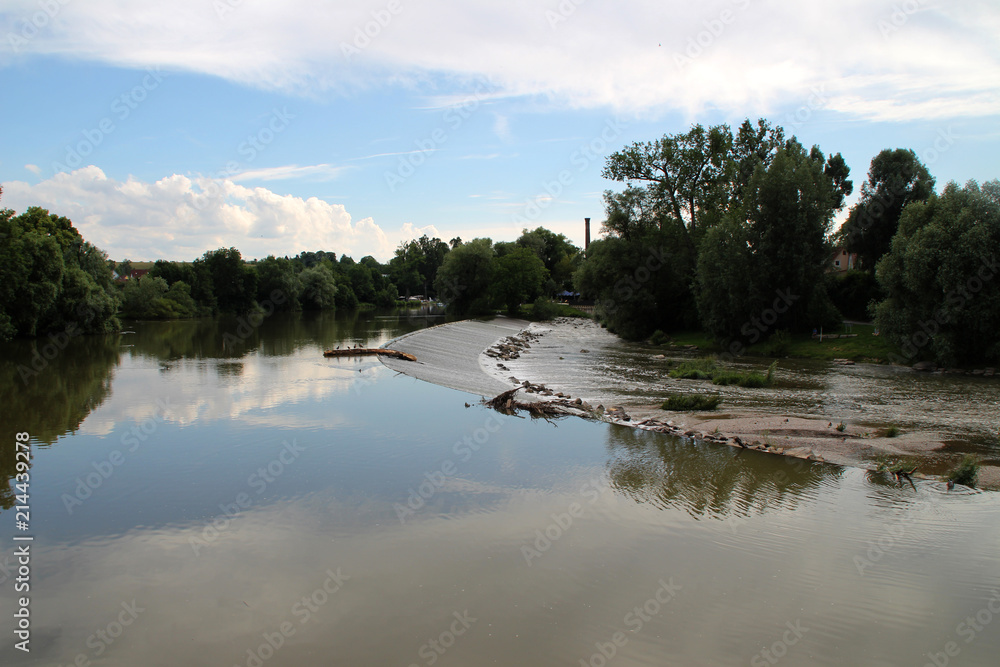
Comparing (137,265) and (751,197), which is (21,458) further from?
(137,265)

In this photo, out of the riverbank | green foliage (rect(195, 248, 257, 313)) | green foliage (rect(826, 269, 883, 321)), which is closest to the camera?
the riverbank

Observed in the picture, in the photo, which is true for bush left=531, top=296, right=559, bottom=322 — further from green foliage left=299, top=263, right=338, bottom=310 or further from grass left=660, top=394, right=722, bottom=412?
grass left=660, top=394, right=722, bottom=412

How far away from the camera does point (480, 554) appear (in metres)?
8.14

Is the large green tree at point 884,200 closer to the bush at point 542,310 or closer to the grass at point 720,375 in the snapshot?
the grass at point 720,375

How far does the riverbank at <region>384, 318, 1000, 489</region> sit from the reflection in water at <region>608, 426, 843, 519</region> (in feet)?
2.95

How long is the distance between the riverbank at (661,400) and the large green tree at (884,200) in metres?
18.6

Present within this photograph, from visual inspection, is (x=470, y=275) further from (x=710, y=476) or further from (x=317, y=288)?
(x=710, y=476)

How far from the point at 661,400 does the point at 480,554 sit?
12816 millimetres

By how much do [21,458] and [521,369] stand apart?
2018cm

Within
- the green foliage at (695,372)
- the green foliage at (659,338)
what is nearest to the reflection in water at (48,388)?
the green foliage at (695,372)

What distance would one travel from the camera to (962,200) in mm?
25625

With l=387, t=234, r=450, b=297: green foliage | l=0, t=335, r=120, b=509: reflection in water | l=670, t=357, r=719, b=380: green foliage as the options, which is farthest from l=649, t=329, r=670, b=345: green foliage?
l=387, t=234, r=450, b=297: green foliage

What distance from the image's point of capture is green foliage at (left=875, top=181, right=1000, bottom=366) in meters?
24.3

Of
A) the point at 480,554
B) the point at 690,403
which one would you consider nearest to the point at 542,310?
the point at 690,403
